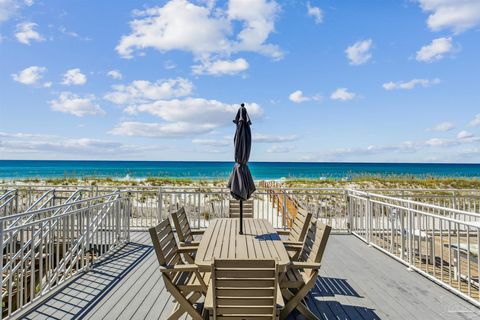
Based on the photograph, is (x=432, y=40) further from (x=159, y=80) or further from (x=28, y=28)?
(x=28, y=28)

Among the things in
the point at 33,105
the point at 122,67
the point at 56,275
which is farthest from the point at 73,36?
the point at 33,105

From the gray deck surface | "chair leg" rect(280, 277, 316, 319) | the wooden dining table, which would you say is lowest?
the gray deck surface

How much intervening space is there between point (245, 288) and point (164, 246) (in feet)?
3.85

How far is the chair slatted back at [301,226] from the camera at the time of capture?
3.62m

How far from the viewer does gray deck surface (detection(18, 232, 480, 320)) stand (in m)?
3.07

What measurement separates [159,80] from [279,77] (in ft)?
25.2

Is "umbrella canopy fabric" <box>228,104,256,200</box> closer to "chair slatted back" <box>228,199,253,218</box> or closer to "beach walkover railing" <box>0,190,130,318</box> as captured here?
"chair slatted back" <box>228,199,253,218</box>

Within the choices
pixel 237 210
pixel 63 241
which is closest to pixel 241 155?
pixel 237 210

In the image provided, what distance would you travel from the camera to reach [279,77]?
17.4 meters

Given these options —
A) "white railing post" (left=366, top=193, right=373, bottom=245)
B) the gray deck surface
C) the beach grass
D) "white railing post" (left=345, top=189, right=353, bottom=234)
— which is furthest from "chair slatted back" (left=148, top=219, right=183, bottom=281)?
the beach grass

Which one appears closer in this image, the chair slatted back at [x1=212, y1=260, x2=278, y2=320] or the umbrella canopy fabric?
the chair slatted back at [x1=212, y1=260, x2=278, y2=320]

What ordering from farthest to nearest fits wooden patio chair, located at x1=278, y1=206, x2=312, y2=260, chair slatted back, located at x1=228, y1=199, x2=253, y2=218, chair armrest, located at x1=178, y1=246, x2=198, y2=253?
chair slatted back, located at x1=228, y1=199, x2=253, y2=218 < wooden patio chair, located at x1=278, y1=206, x2=312, y2=260 < chair armrest, located at x1=178, y1=246, x2=198, y2=253

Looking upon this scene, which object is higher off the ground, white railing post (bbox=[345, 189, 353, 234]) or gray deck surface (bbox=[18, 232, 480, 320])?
white railing post (bbox=[345, 189, 353, 234])

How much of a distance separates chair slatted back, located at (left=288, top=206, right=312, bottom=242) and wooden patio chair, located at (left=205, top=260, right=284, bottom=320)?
1566mm
